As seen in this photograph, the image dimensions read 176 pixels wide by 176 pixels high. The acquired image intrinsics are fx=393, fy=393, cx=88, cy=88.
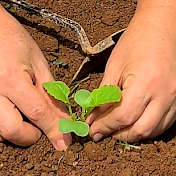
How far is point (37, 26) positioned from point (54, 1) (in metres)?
0.16

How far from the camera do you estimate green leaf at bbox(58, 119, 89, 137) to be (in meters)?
1.10

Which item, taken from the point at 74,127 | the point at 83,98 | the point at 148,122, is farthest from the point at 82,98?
the point at 148,122

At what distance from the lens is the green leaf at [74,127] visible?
1099mm

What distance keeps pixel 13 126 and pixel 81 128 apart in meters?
0.20

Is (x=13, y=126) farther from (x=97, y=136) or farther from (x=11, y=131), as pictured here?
(x=97, y=136)

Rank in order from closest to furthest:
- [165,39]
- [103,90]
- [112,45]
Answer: [103,90] < [165,39] < [112,45]

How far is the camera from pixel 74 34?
1595 mm

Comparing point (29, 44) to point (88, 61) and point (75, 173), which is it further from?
point (75, 173)

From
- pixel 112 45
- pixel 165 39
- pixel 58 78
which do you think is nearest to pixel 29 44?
pixel 58 78

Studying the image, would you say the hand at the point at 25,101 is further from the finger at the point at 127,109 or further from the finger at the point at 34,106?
the finger at the point at 127,109

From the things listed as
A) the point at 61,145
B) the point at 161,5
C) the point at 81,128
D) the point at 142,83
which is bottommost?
the point at 61,145

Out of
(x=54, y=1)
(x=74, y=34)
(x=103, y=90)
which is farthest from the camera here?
(x=54, y=1)

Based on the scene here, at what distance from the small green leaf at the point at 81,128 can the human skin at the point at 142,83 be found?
0.21 feet

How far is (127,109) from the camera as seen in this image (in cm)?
112
